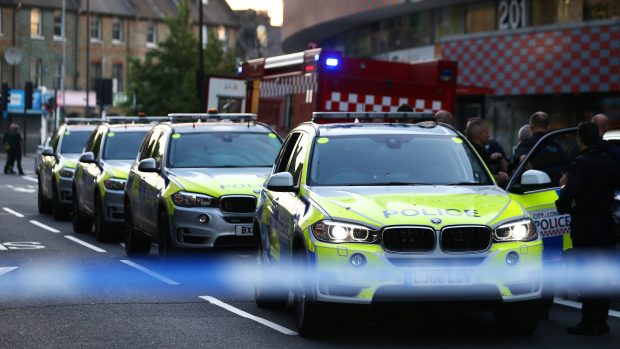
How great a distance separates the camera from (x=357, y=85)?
21.0m

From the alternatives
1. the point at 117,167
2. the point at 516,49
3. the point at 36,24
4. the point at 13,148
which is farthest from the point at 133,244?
the point at 36,24

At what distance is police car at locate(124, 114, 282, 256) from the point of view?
14945mm

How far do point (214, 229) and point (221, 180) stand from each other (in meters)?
0.76

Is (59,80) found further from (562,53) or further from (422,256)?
(422,256)

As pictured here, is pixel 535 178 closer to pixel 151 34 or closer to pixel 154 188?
pixel 154 188

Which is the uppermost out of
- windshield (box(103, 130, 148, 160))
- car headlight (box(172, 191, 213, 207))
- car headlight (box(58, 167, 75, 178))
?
windshield (box(103, 130, 148, 160))

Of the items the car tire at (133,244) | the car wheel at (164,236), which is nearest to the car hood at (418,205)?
the car wheel at (164,236)

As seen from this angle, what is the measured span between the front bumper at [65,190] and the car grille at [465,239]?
52.5 feet

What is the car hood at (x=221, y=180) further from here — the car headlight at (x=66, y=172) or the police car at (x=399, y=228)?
the car headlight at (x=66, y=172)

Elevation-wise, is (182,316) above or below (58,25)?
below

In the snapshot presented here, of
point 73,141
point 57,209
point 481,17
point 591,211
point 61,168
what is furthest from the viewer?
point 481,17

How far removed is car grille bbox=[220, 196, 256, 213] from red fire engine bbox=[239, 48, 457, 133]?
18.5ft

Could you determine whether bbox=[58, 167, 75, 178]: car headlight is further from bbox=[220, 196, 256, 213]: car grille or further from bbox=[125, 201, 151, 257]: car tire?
bbox=[220, 196, 256, 213]: car grille

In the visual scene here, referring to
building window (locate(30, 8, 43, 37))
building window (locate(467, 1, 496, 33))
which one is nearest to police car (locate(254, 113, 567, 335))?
building window (locate(467, 1, 496, 33))
